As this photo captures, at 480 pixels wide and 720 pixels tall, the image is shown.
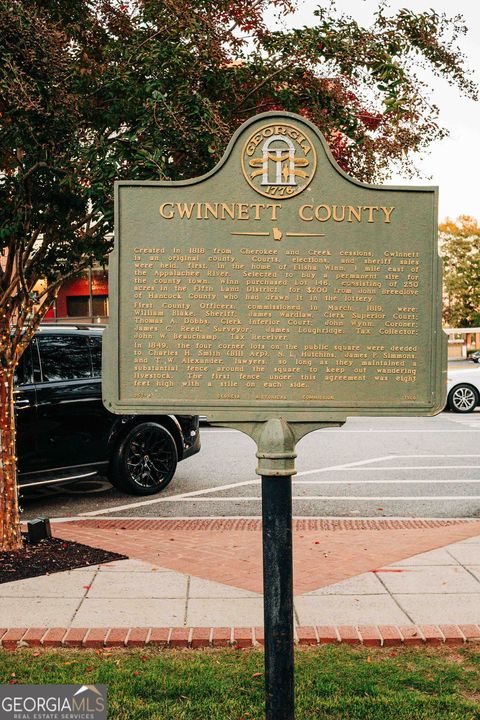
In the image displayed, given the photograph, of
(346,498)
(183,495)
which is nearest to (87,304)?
(183,495)

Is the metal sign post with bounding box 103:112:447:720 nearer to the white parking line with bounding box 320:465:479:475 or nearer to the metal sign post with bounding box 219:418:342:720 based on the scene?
the metal sign post with bounding box 219:418:342:720

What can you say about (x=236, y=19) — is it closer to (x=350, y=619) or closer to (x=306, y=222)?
(x=306, y=222)

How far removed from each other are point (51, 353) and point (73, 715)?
19.5 ft

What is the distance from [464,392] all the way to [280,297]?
56.8 feet

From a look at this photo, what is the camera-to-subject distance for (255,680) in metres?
4.54

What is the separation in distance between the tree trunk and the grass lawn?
6.86ft

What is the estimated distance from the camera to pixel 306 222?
430cm

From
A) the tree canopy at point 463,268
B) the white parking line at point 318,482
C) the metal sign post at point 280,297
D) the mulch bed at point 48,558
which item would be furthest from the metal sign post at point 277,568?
the tree canopy at point 463,268

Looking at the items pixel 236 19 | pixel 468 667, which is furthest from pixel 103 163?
pixel 468 667

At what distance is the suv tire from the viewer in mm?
20703

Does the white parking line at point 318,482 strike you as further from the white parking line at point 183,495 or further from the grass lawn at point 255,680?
the grass lawn at point 255,680

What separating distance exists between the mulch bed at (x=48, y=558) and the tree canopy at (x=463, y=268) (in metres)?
57.0

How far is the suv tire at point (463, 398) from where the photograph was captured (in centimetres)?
2070

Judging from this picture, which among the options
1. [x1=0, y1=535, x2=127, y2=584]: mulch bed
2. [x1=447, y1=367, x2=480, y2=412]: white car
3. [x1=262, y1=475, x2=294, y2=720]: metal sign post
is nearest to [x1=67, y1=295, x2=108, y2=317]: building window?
[x1=447, y1=367, x2=480, y2=412]: white car
